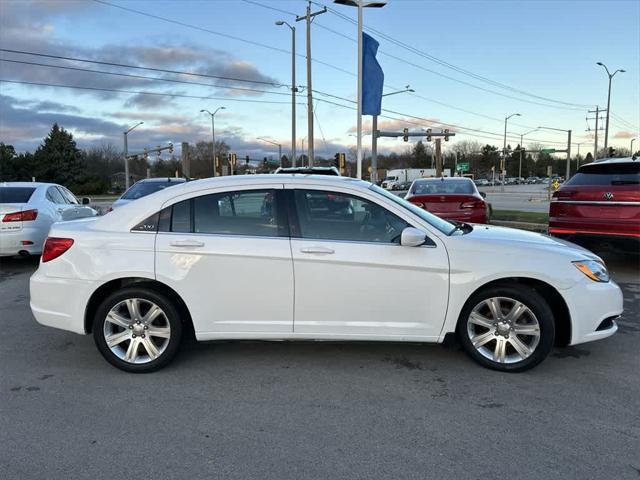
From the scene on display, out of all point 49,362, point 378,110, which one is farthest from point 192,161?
point 49,362

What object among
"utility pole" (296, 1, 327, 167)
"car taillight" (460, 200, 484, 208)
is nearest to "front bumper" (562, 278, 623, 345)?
"car taillight" (460, 200, 484, 208)

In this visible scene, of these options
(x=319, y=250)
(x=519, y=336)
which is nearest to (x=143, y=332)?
(x=319, y=250)

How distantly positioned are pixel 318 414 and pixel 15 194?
8.21m

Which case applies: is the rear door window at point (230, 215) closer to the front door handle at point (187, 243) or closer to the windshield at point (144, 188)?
the front door handle at point (187, 243)

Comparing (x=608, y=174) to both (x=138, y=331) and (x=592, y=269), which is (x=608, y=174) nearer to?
(x=592, y=269)

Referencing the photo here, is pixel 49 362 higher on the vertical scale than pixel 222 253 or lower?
lower

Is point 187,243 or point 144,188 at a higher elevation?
point 144,188

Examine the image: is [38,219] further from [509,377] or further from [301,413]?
[509,377]

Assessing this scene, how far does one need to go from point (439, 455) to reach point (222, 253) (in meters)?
2.19

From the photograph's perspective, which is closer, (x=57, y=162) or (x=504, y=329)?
(x=504, y=329)

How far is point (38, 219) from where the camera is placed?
29.3 feet

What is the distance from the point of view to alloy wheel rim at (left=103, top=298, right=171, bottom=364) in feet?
13.8

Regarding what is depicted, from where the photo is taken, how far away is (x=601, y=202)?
7355mm

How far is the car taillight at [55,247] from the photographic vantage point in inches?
168
